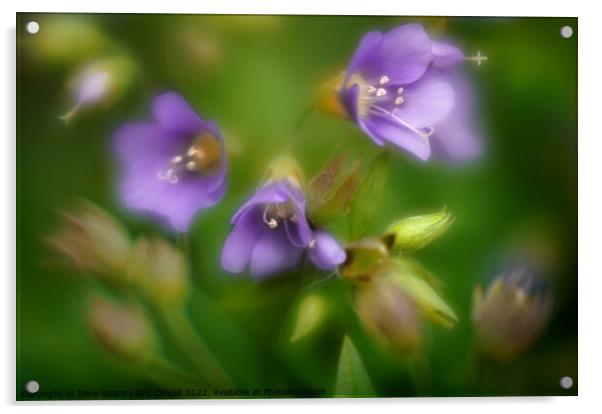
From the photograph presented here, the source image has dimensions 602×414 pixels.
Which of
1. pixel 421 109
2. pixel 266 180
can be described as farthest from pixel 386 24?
pixel 266 180

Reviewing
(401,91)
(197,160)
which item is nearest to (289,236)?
(197,160)

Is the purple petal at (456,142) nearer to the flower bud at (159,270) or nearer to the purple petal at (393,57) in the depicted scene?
the purple petal at (393,57)

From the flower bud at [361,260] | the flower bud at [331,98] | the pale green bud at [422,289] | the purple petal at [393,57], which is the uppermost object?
the purple petal at [393,57]

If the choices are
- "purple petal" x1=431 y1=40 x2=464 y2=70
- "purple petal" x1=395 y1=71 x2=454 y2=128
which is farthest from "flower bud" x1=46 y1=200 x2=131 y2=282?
"purple petal" x1=431 y1=40 x2=464 y2=70

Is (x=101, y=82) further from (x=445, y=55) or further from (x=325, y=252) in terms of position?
(x=445, y=55)

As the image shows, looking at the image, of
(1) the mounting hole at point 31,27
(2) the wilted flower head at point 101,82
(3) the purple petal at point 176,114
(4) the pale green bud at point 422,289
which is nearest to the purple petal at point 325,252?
(4) the pale green bud at point 422,289

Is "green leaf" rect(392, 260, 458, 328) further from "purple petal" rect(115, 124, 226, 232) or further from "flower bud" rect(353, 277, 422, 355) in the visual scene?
"purple petal" rect(115, 124, 226, 232)
